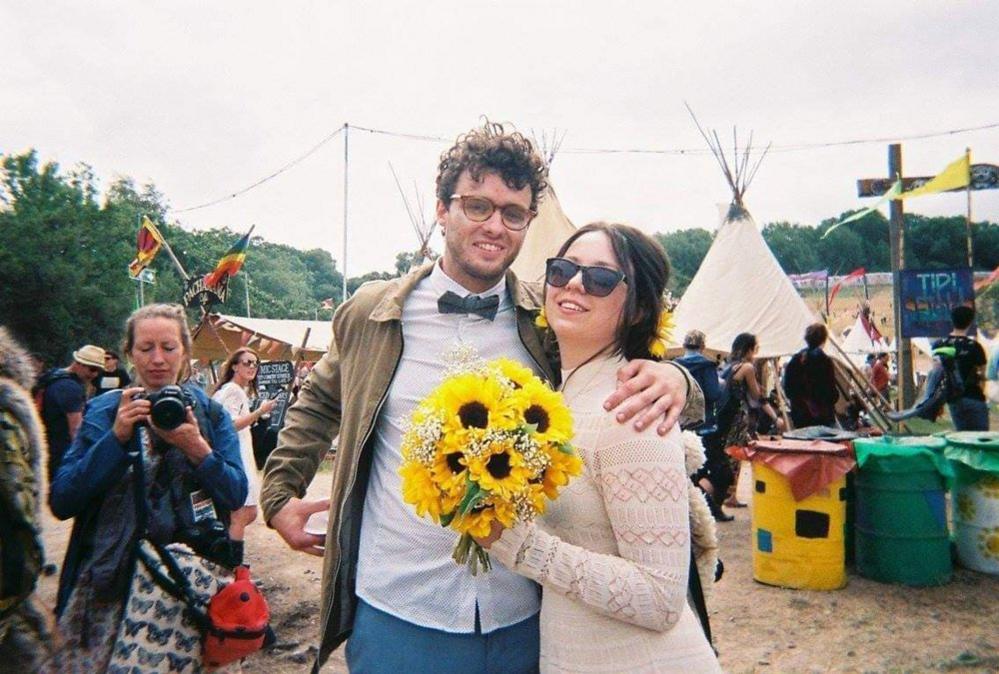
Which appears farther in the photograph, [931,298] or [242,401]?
[931,298]

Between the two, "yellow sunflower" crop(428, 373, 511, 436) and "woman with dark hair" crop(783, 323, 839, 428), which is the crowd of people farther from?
"woman with dark hair" crop(783, 323, 839, 428)

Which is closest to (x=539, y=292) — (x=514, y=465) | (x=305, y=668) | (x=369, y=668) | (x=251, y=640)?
(x=514, y=465)

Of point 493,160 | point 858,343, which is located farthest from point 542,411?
point 858,343

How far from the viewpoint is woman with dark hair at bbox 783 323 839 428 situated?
8.51m

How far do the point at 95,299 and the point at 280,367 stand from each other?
21.5 meters

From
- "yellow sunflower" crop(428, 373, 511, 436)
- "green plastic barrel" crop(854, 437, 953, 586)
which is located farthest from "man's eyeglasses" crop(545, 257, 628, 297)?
"green plastic barrel" crop(854, 437, 953, 586)

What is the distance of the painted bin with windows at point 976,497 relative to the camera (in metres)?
5.89

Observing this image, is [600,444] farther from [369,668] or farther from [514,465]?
[369,668]

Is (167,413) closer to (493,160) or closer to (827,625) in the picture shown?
(493,160)

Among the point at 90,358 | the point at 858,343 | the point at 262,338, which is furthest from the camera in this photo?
the point at 858,343

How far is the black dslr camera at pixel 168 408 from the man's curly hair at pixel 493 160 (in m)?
1.38

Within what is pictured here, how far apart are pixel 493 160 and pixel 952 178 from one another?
10.9m

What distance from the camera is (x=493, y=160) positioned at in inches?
94.0

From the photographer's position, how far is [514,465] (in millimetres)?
1531
